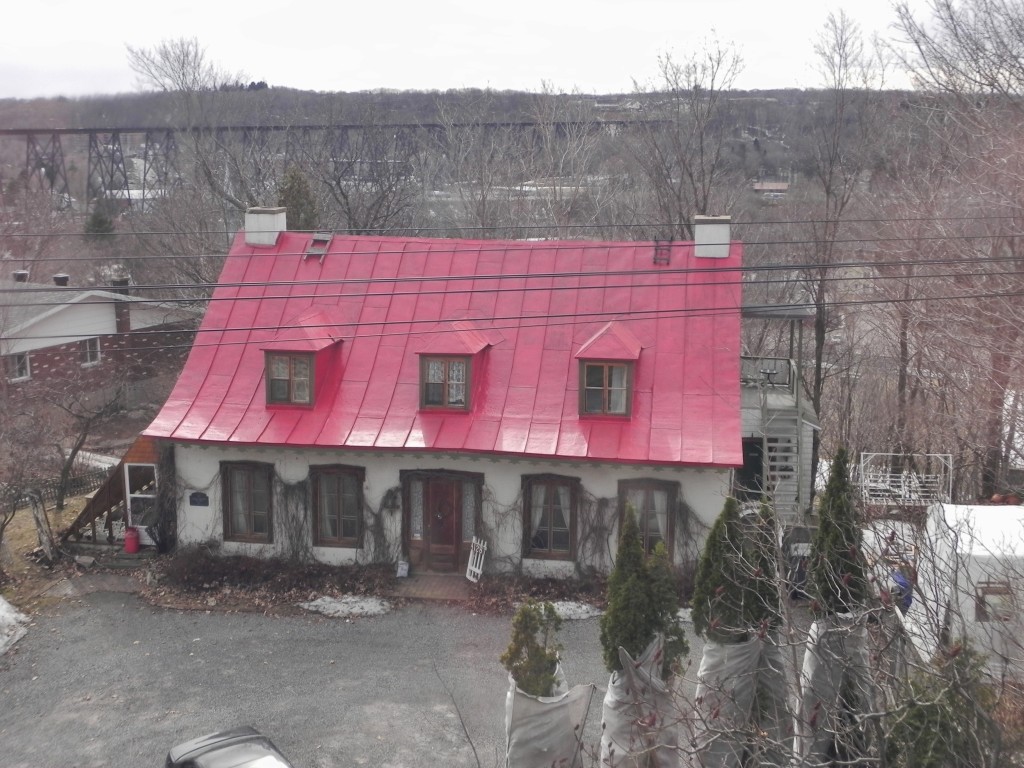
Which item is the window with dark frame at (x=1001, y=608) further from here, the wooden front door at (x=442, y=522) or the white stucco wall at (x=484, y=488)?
the wooden front door at (x=442, y=522)

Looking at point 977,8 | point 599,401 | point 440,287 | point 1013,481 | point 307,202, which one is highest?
point 977,8

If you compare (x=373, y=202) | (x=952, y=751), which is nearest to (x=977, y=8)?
(x=952, y=751)

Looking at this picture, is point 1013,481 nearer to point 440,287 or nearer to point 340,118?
point 440,287

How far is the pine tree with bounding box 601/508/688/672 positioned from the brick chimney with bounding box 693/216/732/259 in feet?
29.0

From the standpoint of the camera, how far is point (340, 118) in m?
52.1

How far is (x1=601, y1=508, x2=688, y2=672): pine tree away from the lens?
1011cm

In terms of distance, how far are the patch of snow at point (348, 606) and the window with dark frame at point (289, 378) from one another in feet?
11.4

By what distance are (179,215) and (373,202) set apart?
8.38m

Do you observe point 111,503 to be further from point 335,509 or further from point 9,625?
point 335,509

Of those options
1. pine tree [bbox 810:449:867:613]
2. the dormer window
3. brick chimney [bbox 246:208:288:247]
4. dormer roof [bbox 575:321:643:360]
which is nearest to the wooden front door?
the dormer window

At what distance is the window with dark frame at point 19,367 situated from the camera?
94.4 feet

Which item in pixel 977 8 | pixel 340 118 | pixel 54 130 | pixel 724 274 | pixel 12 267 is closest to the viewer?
pixel 724 274

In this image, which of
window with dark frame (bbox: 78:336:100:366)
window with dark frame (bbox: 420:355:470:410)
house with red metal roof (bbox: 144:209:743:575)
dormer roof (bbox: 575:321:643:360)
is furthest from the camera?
window with dark frame (bbox: 78:336:100:366)

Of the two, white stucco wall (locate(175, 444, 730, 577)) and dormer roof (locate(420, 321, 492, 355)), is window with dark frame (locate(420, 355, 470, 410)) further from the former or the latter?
white stucco wall (locate(175, 444, 730, 577))
